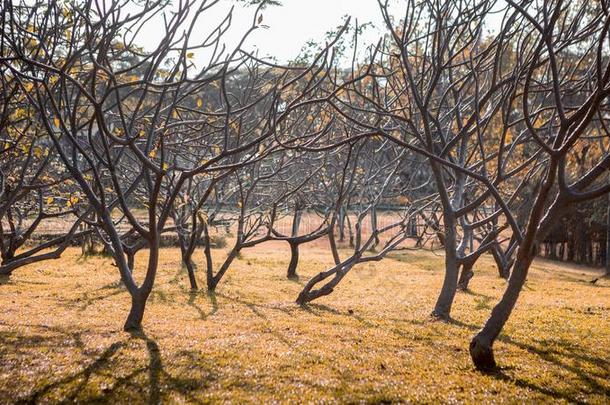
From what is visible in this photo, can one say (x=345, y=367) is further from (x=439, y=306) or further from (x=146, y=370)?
(x=439, y=306)

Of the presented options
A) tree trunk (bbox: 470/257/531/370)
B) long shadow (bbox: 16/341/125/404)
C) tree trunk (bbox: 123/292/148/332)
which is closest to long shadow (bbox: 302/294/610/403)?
tree trunk (bbox: 470/257/531/370)

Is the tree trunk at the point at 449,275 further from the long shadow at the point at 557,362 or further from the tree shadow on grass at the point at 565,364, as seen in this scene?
the tree shadow on grass at the point at 565,364

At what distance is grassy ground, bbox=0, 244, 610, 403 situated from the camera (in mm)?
5840

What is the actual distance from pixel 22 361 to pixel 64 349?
0.63 meters

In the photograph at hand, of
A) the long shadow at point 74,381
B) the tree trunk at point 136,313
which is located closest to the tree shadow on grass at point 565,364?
the long shadow at point 74,381

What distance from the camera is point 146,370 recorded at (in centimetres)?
636

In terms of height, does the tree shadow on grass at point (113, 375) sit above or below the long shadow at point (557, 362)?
below

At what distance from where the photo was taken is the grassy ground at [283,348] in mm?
5840

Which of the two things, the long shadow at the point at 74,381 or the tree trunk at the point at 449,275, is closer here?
the long shadow at the point at 74,381

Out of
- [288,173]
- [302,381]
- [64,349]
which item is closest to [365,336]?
[302,381]

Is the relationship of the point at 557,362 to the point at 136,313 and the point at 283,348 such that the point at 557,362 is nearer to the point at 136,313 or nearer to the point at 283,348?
the point at 283,348

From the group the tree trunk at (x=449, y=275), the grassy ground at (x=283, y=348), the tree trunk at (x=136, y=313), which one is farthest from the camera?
the tree trunk at (x=449, y=275)

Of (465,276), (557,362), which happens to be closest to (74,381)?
(557,362)

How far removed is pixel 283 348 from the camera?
754 centimetres
